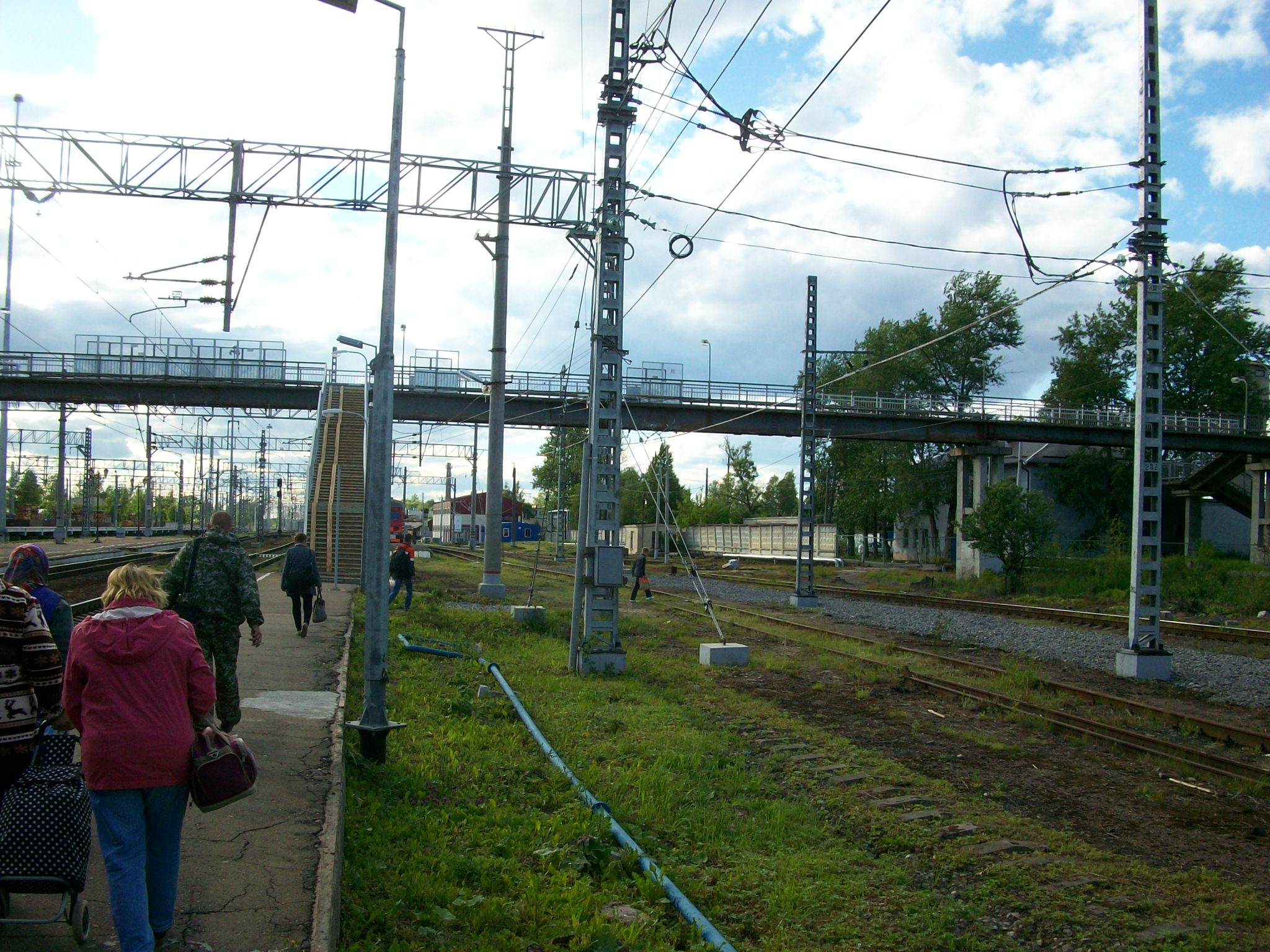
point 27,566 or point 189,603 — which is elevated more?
point 27,566

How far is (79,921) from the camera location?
4.10m

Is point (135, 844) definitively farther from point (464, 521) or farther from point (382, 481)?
point (464, 521)

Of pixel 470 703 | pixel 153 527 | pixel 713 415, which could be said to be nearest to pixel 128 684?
pixel 470 703

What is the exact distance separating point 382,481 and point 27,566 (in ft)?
10.7

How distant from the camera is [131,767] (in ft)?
12.8

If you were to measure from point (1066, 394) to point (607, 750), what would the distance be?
65954 millimetres

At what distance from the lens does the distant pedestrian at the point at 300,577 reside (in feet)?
49.0

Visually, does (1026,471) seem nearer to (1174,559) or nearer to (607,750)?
(1174,559)

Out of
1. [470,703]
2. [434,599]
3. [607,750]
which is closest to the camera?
[607,750]

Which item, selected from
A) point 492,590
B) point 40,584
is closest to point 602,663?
point 40,584

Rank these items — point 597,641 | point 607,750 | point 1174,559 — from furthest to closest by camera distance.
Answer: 1. point 1174,559
2. point 597,641
3. point 607,750

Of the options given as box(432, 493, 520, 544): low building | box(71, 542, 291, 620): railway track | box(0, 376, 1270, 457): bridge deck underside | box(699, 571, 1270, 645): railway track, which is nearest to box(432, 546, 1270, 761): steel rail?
box(699, 571, 1270, 645): railway track

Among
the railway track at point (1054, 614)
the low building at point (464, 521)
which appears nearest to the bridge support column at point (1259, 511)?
the railway track at point (1054, 614)

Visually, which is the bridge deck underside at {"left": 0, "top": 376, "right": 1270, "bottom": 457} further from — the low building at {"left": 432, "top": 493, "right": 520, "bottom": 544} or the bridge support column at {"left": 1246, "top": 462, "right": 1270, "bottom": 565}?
the low building at {"left": 432, "top": 493, "right": 520, "bottom": 544}
